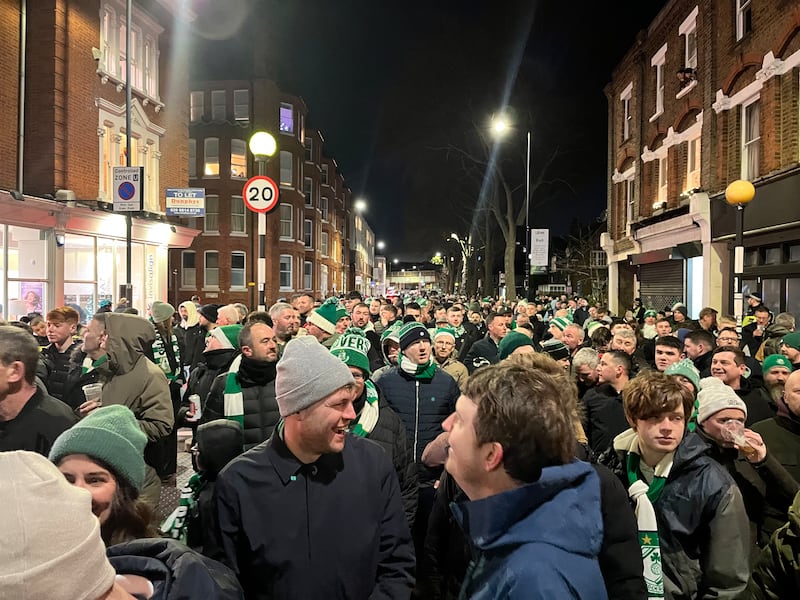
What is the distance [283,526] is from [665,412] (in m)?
2.02

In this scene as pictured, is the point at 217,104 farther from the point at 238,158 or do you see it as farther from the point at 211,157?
the point at 238,158

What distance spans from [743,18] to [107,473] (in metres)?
18.3

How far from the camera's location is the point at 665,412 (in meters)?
3.09

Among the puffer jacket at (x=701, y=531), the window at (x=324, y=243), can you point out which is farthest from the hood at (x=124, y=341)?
the window at (x=324, y=243)

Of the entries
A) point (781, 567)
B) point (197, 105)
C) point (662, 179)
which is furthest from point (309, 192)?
point (781, 567)

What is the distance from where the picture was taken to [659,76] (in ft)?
72.3

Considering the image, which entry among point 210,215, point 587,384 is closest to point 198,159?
point 210,215

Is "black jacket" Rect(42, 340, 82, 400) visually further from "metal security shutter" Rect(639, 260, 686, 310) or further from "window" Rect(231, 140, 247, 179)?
"window" Rect(231, 140, 247, 179)

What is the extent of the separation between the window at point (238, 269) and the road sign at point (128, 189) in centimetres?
2268

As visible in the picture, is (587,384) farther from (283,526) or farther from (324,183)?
(324,183)

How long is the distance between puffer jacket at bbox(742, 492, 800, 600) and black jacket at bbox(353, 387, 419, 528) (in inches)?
84.2

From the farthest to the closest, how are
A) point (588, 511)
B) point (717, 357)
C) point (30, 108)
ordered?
point (30, 108), point (717, 357), point (588, 511)

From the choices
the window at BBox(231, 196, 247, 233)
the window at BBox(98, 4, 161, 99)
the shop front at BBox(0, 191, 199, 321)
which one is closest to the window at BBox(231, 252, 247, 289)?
the window at BBox(231, 196, 247, 233)

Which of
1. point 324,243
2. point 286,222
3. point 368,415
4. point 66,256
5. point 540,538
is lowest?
point 368,415
